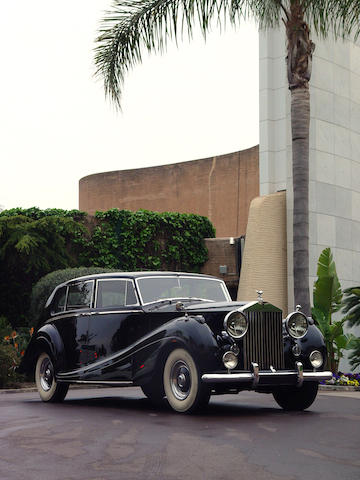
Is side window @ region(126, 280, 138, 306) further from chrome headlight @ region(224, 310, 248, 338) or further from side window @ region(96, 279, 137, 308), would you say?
chrome headlight @ region(224, 310, 248, 338)

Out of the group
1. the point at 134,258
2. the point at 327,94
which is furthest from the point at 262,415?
the point at 134,258

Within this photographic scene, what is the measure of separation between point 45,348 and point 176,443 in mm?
5279

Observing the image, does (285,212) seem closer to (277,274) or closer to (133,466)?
(277,274)

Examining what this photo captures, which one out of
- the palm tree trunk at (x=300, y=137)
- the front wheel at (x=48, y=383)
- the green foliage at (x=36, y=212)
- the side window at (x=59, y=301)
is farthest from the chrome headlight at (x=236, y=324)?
the green foliage at (x=36, y=212)

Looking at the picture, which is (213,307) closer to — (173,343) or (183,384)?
(173,343)

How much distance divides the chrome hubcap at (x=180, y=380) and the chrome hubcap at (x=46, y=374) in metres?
2.91

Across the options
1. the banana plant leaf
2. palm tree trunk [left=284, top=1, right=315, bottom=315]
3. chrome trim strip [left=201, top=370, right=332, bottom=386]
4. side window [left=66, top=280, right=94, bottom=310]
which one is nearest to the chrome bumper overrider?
chrome trim strip [left=201, top=370, right=332, bottom=386]

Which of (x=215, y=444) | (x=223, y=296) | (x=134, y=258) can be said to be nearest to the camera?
(x=215, y=444)

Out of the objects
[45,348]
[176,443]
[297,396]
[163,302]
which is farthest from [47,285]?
[176,443]

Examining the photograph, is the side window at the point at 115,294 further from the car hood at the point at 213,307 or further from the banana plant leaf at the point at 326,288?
the banana plant leaf at the point at 326,288

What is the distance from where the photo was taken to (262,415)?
10297 millimetres

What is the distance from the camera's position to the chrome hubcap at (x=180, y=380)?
1008 centimetres

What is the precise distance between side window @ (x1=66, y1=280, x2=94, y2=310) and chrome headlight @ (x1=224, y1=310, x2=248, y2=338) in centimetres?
296

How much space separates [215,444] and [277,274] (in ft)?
51.6
